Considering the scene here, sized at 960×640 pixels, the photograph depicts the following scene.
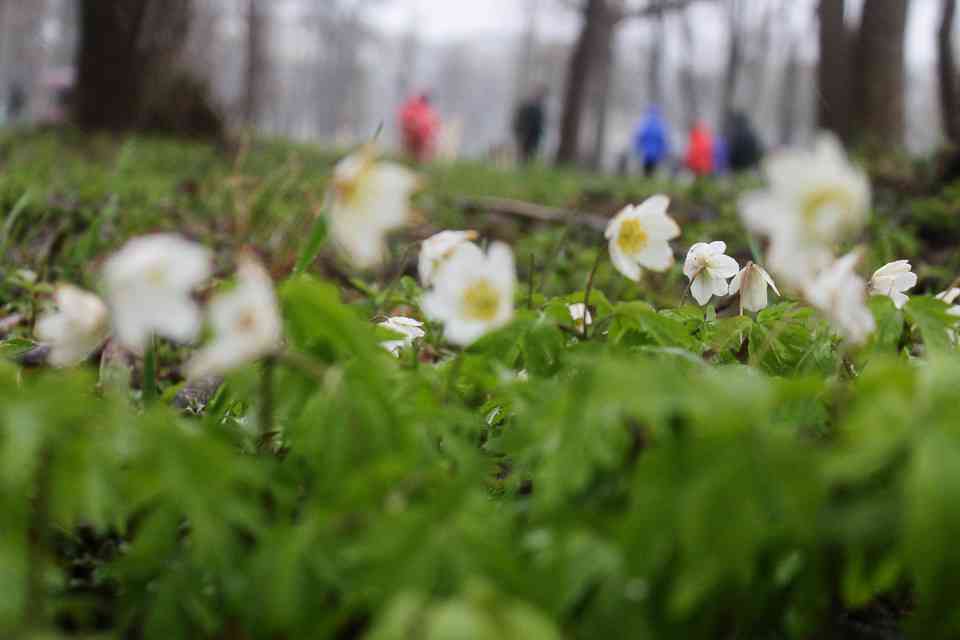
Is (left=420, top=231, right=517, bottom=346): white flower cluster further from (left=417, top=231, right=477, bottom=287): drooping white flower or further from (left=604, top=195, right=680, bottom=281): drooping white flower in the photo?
(left=604, top=195, right=680, bottom=281): drooping white flower

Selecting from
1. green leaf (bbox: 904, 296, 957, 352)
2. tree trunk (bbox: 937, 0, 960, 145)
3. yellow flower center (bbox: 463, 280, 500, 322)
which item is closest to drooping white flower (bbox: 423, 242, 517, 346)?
yellow flower center (bbox: 463, 280, 500, 322)

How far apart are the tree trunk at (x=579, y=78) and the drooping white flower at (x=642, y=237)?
39.4 feet

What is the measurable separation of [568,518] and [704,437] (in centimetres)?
17

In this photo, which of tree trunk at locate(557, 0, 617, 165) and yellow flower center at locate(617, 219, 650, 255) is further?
tree trunk at locate(557, 0, 617, 165)

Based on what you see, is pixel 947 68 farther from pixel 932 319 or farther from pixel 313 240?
pixel 313 240

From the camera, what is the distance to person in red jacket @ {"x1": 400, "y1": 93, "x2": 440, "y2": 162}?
14484mm

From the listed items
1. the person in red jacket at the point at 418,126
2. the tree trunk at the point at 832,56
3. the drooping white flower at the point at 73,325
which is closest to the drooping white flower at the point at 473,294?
the drooping white flower at the point at 73,325

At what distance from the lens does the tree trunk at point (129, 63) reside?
855cm

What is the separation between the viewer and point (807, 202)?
0.92m

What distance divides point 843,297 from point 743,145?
15102mm

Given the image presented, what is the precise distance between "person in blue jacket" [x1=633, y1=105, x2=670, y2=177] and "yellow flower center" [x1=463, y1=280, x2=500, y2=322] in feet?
46.9

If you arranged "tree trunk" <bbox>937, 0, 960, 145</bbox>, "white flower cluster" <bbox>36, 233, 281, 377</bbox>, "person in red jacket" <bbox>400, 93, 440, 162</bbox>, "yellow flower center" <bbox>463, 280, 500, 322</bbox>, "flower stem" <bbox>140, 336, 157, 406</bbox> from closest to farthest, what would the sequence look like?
"white flower cluster" <bbox>36, 233, 281, 377</bbox>
"yellow flower center" <bbox>463, 280, 500, 322</bbox>
"flower stem" <bbox>140, 336, 157, 406</bbox>
"tree trunk" <bbox>937, 0, 960, 145</bbox>
"person in red jacket" <bbox>400, 93, 440, 162</bbox>

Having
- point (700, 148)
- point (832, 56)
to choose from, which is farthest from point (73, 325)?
point (700, 148)

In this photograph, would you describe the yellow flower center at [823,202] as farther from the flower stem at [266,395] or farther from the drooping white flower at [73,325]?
the drooping white flower at [73,325]
